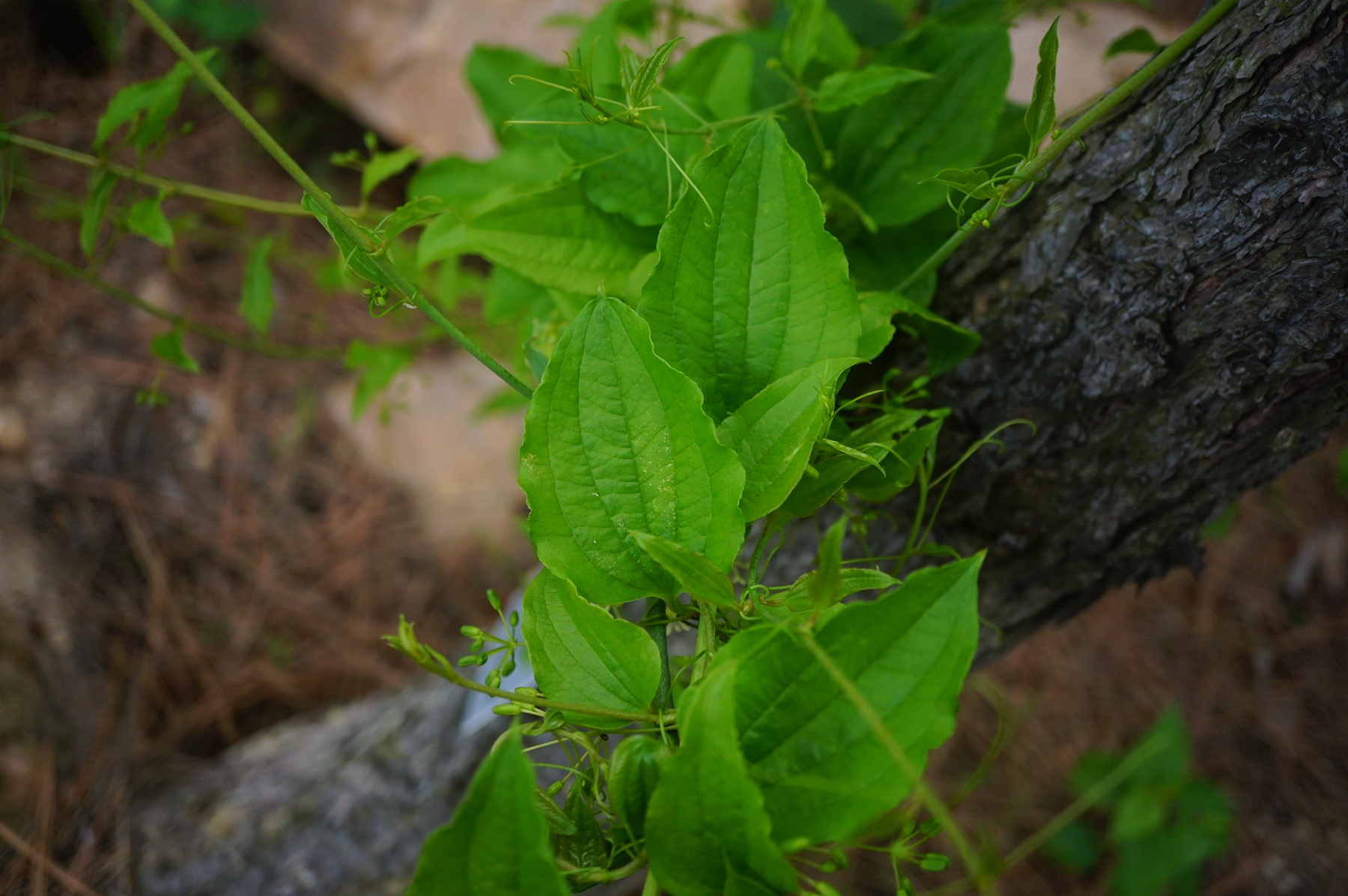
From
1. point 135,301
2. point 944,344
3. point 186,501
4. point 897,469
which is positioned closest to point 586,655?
point 897,469

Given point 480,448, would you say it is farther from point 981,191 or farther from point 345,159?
point 981,191

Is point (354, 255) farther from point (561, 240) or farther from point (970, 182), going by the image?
point (970, 182)

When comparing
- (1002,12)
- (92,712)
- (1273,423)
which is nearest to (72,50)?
(92,712)

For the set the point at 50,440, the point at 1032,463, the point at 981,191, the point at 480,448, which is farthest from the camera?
the point at 480,448

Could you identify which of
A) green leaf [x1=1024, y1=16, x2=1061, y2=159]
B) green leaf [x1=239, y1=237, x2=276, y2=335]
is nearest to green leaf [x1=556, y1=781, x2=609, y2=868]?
green leaf [x1=1024, y1=16, x2=1061, y2=159]

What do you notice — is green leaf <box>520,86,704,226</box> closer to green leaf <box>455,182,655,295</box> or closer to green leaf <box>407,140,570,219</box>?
green leaf <box>455,182,655,295</box>
